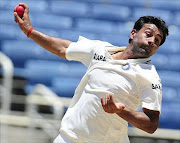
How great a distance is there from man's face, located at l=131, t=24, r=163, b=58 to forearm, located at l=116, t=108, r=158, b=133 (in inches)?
17.1

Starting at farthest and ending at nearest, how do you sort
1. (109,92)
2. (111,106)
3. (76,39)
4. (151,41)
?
1. (76,39)
2. (151,41)
3. (109,92)
4. (111,106)

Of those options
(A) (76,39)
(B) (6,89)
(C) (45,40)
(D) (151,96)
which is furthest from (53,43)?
(A) (76,39)

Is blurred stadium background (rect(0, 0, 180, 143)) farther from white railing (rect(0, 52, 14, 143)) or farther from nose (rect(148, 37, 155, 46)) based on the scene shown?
nose (rect(148, 37, 155, 46))

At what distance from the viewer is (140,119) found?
117 inches

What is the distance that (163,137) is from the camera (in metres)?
6.29

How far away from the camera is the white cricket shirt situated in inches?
121

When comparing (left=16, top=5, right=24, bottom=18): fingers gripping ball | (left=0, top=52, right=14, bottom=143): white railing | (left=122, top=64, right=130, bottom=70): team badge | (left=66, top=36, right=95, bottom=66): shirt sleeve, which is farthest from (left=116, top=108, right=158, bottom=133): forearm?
(left=0, top=52, right=14, bottom=143): white railing

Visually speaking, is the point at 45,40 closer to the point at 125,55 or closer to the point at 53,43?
the point at 53,43

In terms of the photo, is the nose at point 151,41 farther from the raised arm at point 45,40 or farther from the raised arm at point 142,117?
the raised arm at point 45,40

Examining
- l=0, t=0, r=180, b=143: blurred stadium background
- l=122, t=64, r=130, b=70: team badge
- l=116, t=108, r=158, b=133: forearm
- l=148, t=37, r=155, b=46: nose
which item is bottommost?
l=0, t=0, r=180, b=143: blurred stadium background

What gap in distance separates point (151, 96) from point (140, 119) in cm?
16

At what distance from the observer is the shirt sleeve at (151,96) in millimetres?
2984

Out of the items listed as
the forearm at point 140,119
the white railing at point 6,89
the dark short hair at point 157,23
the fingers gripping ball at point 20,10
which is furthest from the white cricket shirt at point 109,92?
the white railing at point 6,89

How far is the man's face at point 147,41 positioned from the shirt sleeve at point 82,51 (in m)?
0.30
